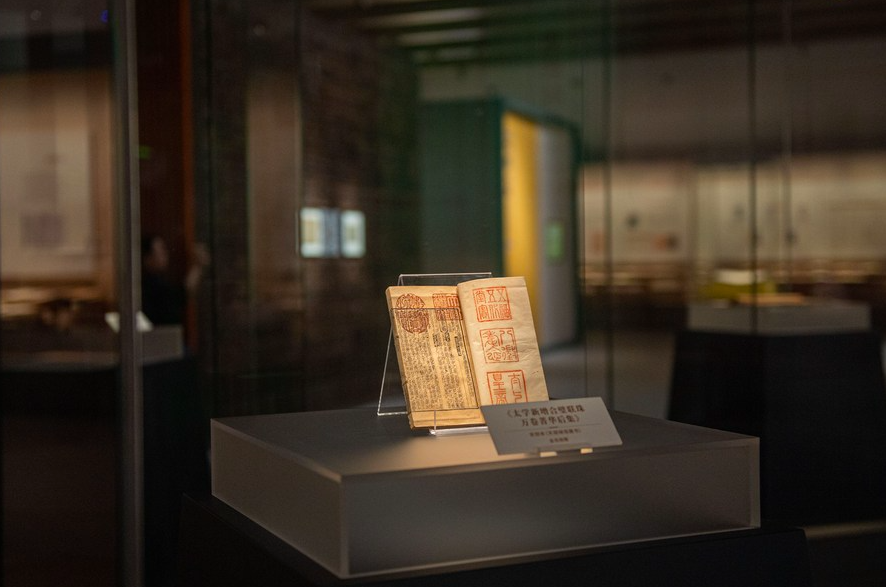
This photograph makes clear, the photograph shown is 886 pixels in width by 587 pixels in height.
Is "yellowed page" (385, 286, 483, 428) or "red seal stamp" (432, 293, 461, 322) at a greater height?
"red seal stamp" (432, 293, 461, 322)

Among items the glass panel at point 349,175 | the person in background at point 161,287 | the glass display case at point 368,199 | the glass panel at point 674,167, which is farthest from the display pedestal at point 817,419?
the person in background at point 161,287

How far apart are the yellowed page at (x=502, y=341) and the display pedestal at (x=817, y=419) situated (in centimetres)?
343

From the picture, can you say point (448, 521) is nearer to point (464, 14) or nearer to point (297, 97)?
point (297, 97)

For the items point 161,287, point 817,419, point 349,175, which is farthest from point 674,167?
point 161,287

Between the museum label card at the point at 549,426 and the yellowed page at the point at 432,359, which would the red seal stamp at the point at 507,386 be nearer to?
the yellowed page at the point at 432,359

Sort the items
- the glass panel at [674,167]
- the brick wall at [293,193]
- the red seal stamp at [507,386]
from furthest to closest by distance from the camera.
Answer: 1. the glass panel at [674,167]
2. the brick wall at [293,193]
3. the red seal stamp at [507,386]

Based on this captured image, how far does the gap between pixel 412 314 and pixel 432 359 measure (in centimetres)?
11

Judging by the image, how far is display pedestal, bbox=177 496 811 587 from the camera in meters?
1.68

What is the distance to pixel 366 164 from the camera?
5.90m

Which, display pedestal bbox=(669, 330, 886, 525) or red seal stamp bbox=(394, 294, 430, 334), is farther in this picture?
display pedestal bbox=(669, 330, 886, 525)

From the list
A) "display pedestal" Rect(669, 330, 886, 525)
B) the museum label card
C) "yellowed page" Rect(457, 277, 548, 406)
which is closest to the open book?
"yellowed page" Rect(457, 277, 548, 406)

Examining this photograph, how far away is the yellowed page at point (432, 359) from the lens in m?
2.14

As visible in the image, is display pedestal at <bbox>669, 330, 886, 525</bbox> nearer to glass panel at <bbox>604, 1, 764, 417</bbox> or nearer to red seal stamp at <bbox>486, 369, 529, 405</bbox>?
glass panel at <bbox>604, 1, 764, 417</bbox>

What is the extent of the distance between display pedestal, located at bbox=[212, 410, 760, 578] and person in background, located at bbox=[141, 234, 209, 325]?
14.8ft
